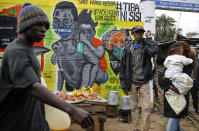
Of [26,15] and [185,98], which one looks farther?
[185,98]

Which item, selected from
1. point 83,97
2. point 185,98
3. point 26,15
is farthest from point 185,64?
point 26,15

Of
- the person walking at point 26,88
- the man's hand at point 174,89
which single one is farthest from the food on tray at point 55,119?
the person walking at point 26,88

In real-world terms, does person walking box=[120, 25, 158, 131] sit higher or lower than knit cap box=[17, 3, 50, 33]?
lower

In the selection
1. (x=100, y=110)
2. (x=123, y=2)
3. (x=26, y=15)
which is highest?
(x=123, y=2)

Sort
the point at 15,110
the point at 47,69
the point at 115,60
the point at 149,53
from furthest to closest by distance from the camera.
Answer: the point at 115,60, the point at 47,69, the point at 149,53, the point at 15,110

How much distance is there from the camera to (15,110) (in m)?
1.61

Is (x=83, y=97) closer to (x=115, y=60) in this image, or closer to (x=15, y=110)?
(x=115, y=60)

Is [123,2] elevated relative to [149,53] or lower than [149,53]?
elevated

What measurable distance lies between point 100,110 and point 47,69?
3020mm

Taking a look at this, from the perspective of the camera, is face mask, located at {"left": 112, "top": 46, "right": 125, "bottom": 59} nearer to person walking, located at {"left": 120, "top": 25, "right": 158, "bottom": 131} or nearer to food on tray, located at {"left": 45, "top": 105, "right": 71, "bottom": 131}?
person walking, located at {"left": 120, "top": 25, "right": 158, "bottom": 131}

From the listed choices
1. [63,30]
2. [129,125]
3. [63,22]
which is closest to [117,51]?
[63,30]

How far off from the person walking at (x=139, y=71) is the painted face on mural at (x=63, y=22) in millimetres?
2946

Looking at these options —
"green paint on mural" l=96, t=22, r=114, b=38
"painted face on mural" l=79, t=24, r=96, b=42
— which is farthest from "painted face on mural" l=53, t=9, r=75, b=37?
"green paint on mural" l=96, t=22, r=114, b=38

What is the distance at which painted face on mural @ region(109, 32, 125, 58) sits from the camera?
7.73 m
